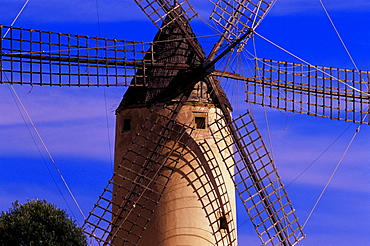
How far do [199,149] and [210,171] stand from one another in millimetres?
457

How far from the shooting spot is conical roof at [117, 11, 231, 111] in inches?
786

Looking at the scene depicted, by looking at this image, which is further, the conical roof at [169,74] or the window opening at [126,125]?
the window opening at [126,125]

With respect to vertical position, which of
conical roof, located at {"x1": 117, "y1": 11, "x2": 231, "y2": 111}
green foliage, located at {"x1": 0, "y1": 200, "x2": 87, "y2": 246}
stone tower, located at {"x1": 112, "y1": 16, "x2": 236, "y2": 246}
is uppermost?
conical roof, located at {"x1": 117, "y1": 11, "x2": 231, "y2": 111}

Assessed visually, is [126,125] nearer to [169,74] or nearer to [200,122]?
[169,74]

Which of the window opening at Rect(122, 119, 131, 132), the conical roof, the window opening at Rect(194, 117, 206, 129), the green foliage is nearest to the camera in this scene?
the green foliage

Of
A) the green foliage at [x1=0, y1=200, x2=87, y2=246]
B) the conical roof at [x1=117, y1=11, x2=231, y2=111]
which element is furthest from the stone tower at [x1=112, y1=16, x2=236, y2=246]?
the green foliage at [x1=0, y1=200, x2=87, y2=246]

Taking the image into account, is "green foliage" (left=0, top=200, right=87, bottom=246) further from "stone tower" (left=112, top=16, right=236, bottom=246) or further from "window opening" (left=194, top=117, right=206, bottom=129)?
"window opening" (left=194, top=117, right=206, bottom=129)

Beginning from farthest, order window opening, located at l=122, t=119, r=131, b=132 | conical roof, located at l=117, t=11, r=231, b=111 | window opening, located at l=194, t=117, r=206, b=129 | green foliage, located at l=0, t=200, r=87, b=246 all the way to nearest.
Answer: window opening, located at l=122, t=119, r=131, b=132, window opening, located at l=194, t=117, r=206, b=129, conical roof, located at l=117, t=11, r=231, b=111, green foliage, located at l=0, t=200, r=87, b=246

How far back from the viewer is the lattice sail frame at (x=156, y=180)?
1950 cm

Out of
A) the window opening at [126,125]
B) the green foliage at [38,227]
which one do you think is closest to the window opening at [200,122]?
the window opening at [126,125]

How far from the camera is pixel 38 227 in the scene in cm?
1922

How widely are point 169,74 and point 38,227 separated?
3692 mm

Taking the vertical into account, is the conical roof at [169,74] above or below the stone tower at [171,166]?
above

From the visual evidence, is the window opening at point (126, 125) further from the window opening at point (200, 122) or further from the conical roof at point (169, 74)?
the window opening at point (200, 122)
